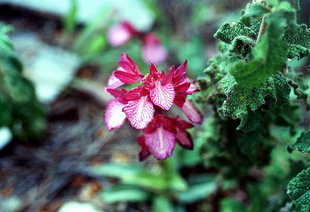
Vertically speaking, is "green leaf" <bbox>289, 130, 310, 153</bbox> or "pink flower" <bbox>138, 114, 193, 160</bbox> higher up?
"pink flower" <bbox>138, 114, 193, 160</bbox>

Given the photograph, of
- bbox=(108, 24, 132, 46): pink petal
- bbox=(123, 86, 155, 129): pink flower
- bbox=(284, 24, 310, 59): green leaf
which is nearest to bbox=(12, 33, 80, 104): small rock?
bbox=(108, 24, 132, 46): pink petal

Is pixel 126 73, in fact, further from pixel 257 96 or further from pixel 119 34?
pixel 119 34

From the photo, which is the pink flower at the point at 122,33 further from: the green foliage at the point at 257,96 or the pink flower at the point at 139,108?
the pink flower at the point at 139,108

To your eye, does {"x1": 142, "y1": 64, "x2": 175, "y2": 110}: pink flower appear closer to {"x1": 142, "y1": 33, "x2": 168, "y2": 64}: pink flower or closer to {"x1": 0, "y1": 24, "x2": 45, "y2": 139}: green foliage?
{"x1": 0, "y1": 24, "x2": 45, "y2": 139}: green foliage

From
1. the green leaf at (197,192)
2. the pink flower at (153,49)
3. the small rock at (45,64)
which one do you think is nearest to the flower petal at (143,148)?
the green leaf at (197,192)

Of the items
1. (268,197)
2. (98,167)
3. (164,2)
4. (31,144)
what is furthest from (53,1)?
A: (268,197)
